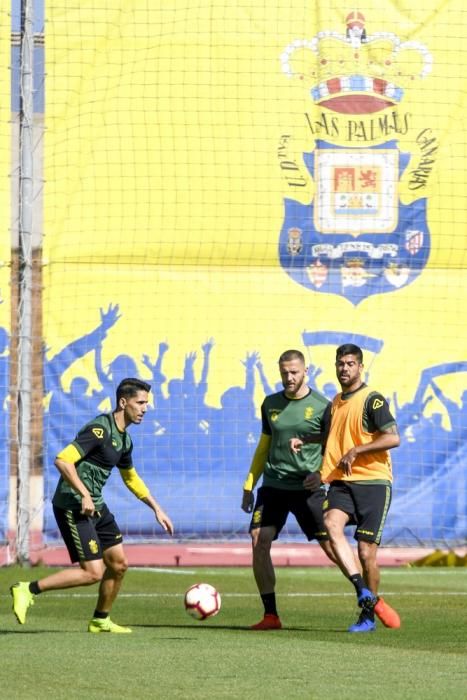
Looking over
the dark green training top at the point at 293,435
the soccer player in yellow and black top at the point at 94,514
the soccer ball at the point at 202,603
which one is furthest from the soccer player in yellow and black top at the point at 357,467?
the soccer player in yellow and black top at the point at 94,514

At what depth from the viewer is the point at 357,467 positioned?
11.1 meters

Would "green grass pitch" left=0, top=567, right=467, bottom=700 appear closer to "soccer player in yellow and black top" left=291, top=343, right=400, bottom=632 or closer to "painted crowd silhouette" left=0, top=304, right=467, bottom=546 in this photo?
"soccer player in yellow and black top" left=291, top=343, right=400, bottom=632

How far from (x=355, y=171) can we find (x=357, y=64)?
135 cm

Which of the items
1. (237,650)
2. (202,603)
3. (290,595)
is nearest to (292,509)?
(202,603)

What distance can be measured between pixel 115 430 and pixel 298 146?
28.3 feet

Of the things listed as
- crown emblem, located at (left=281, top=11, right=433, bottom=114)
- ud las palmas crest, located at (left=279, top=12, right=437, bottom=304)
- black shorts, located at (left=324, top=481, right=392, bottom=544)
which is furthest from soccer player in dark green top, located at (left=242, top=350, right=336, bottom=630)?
crown emblem, located at (left=281, top=11, right=433, bottom=114)

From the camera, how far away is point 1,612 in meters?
12.2

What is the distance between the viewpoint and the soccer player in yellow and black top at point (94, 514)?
10.5 meters

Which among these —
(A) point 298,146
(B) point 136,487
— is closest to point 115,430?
(B) point 136,487

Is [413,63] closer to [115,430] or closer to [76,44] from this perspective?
[76,44]

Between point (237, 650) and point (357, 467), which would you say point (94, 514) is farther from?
point (357, 467)

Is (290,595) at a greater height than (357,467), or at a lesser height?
lesser

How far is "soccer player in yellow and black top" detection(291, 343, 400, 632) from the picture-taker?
1084cm

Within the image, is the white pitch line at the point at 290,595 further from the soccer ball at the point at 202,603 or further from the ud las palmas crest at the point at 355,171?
the ud las palmas crest at the point at 355,171
